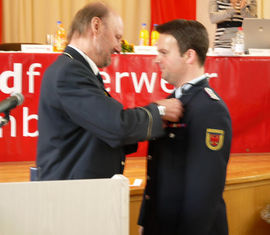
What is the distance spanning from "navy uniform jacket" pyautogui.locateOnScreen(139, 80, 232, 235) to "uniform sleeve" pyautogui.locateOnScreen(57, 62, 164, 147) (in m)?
0.11

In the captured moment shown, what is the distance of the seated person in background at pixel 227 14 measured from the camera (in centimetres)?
343

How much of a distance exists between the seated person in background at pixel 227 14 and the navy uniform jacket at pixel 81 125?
222 centimetres

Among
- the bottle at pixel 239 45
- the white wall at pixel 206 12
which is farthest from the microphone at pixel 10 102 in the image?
the white wall at pixel 206 12

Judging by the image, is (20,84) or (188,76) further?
(20,84)

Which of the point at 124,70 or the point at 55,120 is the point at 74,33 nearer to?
the point at 55,120

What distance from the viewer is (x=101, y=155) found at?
1.38 metres

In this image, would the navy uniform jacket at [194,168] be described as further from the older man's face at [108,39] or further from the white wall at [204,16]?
the white wall at [204,16]

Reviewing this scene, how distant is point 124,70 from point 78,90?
59.1 inches

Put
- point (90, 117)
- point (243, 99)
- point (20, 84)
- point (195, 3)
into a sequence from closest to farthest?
1. point (90, 117)
2. point (20, 84)
3. point (243, 99)
4. point (195, 3)

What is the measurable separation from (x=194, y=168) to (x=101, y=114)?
1.12 feet

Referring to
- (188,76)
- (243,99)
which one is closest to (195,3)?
(243,99)

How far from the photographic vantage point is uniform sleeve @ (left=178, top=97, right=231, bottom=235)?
1.33m

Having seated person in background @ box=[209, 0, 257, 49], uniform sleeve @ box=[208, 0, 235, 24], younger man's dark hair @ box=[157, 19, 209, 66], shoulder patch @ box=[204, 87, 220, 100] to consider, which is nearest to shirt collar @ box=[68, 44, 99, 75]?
younger man's dark hair @ box=[157, 19, 209, 66]

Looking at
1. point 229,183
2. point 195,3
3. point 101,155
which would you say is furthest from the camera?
point 195,3
